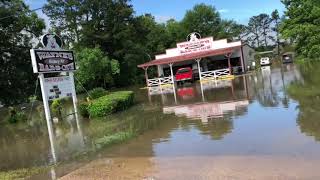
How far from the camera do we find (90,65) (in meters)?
51.0

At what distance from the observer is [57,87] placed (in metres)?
21.7

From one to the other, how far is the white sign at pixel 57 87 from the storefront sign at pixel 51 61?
0.53 m

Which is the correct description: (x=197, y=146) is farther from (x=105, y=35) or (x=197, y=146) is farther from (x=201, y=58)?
(x=105, y=35)

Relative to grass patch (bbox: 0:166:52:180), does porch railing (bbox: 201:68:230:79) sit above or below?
above

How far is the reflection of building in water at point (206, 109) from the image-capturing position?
15087 millimetres

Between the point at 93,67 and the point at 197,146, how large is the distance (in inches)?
1671

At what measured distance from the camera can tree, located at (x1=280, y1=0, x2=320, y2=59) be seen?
5028 centimetres

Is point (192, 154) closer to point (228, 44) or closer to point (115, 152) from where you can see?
point (115, 152)

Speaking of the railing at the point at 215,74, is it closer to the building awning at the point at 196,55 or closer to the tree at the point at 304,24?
the building awning at the point at 196,55

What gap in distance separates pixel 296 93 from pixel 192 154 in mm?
10187

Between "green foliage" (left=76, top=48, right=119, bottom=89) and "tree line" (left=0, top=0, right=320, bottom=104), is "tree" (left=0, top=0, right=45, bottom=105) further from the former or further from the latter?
"green foliage" (left=76, top=48, right=119, bottom=89)

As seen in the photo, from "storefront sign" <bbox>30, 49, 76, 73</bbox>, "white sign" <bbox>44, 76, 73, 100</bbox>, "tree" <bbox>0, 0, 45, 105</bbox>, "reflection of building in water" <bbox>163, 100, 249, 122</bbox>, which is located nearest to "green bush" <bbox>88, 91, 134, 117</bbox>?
"white sign" <bbox>44, 76, 73, 100</bbox>

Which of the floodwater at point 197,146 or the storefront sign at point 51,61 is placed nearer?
the floodwater at point 197,146

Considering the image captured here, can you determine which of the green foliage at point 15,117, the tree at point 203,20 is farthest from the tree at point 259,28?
the green foliage at point 15,117
